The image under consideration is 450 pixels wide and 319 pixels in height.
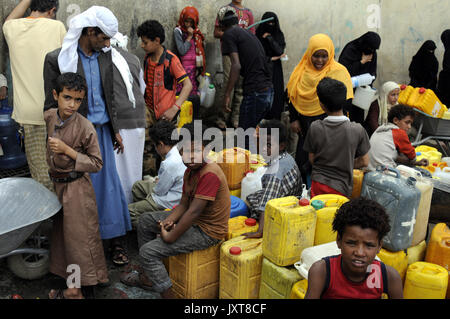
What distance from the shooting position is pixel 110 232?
11.7 ft

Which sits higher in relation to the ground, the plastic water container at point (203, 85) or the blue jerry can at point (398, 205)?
the plastic water container at point (203, 85)

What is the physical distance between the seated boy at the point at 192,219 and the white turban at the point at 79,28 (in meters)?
1.06

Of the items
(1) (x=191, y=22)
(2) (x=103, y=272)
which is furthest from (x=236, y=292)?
(1) (x=191, y=22)

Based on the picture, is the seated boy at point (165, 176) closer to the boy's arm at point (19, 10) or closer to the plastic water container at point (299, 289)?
the plastic water container at point (299, 289)

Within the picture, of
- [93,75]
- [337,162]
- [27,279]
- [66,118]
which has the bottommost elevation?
[27,279]

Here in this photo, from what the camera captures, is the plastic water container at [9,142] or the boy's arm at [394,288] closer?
the boy's arm at [394,288]

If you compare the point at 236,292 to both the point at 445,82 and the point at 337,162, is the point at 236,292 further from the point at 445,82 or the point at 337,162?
the point at 445,82

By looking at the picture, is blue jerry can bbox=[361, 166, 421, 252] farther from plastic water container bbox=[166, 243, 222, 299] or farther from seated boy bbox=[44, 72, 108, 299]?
seated boy bbox=[44, 72, 108, 299]

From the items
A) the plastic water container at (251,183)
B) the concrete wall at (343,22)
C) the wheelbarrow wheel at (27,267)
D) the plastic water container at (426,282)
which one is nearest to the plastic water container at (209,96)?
the concrete wall at (343,22)

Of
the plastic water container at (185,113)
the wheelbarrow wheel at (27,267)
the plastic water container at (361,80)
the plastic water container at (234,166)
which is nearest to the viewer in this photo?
the wheelbarrow wheel at (27,267)

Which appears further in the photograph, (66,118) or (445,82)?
(445,82)

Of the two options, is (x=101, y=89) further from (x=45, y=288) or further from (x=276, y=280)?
(x=276, y=280)

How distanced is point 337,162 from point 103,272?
1945 millimetres

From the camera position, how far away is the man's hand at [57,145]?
114 inches
